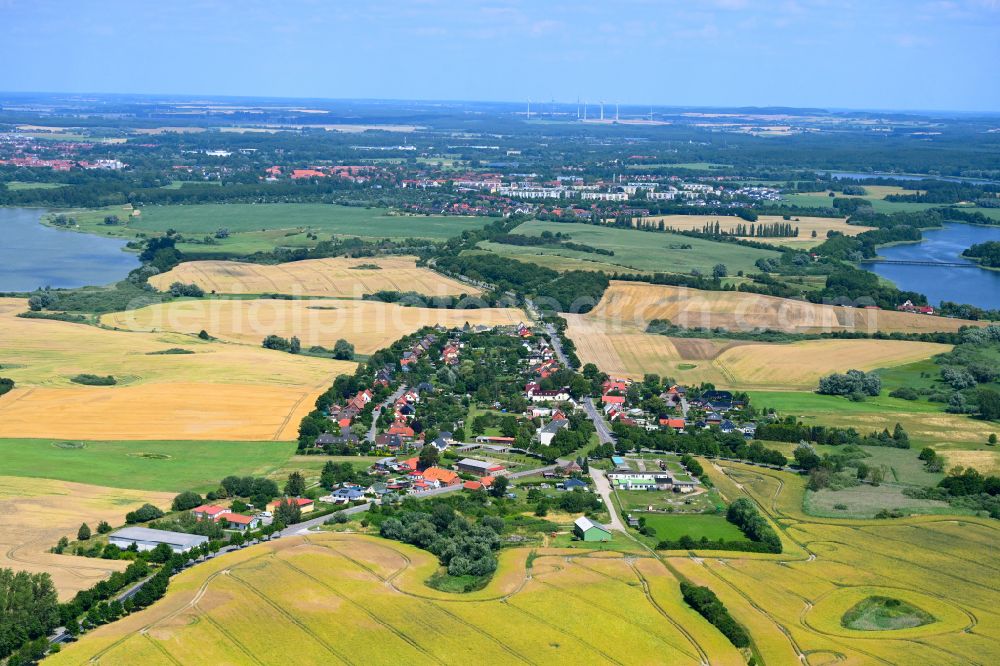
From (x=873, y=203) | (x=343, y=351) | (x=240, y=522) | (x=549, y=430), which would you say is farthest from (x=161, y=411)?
(x=873, y=203)

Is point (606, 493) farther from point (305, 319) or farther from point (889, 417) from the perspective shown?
point (305, 319)

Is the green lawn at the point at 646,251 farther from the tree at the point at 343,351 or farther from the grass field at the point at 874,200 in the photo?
Result: the grass field at the point at 874,200

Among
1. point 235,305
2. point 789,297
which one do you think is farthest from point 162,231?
point 789,297

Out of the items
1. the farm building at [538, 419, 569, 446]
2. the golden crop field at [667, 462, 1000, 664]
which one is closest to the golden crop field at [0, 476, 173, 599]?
the farm building at [538, 419, 569, 446]

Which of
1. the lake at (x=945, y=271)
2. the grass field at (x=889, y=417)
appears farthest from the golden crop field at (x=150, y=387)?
the lake at (x=945, y=271)

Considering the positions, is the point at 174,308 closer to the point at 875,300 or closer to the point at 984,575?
the point at 875,300

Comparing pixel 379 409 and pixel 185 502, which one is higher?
pixel 185 502
